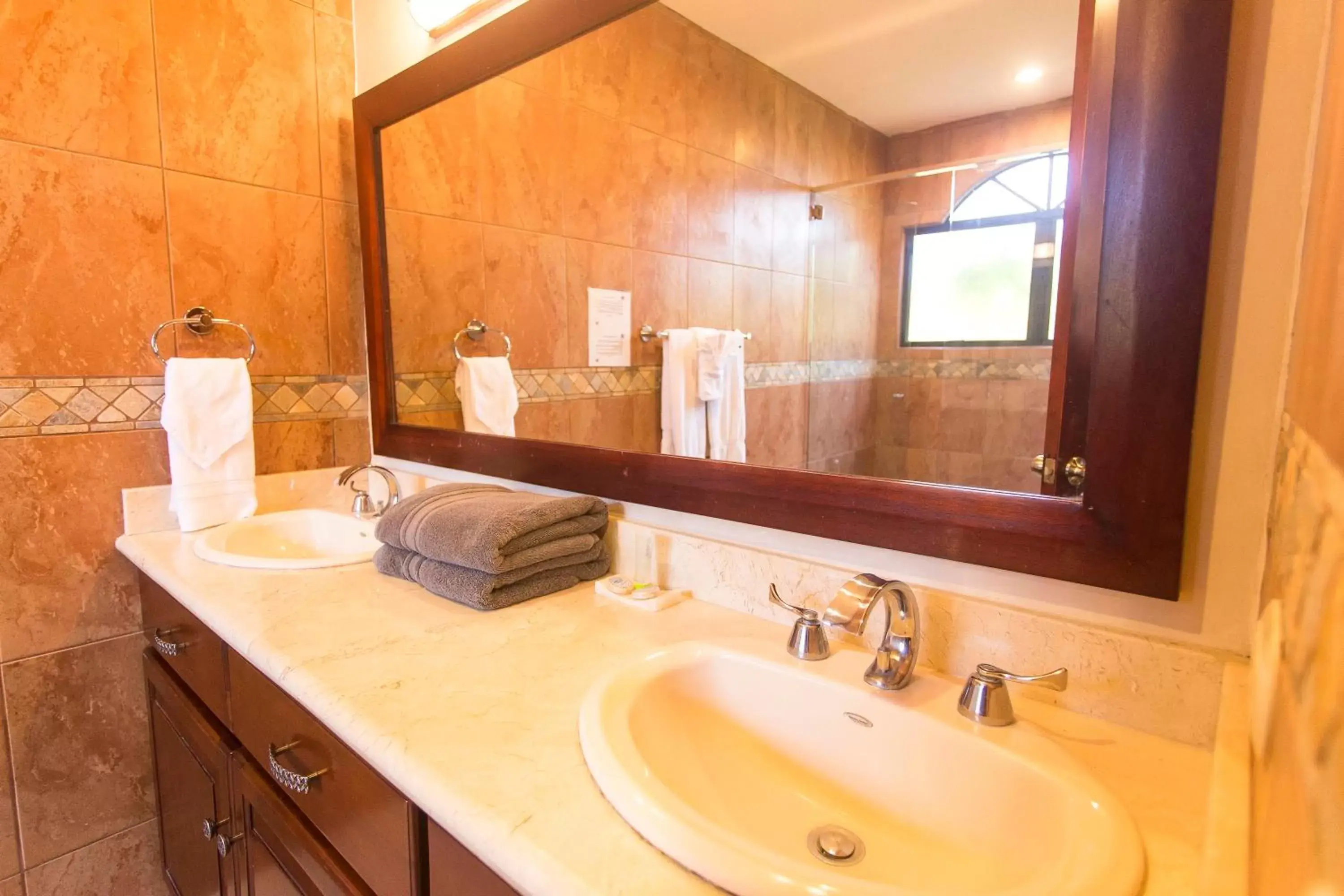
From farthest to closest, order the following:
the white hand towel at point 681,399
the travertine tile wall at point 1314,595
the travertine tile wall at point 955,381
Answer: the white hand towel at point 681,399 < the travertine tile wall at point 955,381 < the travertine tile wall at point 1314,595

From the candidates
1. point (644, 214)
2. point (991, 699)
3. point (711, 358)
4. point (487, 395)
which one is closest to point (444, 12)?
point (644, 214)

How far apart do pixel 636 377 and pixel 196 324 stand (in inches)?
36.6

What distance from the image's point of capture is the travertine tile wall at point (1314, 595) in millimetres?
174

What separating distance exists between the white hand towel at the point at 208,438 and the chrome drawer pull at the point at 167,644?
22 centimetres

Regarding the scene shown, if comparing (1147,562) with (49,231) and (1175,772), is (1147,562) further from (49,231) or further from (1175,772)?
(49,231)

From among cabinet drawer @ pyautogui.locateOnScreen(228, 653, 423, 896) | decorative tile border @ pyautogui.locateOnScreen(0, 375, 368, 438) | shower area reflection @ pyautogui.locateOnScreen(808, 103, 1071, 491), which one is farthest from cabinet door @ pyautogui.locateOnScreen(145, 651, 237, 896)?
shower area reflection @ pyautogui.locateOnScreen(808, 103, 1071, 491)

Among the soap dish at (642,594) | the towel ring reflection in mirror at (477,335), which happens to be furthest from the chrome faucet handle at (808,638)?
the towel ring reflection in mirror at (477,335)

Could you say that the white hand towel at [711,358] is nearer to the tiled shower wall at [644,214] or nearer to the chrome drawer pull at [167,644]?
the tiled shower wall at [644,214]

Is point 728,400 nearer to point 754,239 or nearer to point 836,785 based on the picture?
point 754,239

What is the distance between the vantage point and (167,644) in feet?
3.88

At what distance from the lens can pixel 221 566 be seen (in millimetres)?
1150

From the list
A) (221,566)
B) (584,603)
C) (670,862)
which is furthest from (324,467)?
(670,862)

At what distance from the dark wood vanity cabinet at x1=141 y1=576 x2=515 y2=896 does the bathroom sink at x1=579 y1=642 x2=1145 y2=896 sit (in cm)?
18

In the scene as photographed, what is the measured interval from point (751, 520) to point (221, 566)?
95cm
